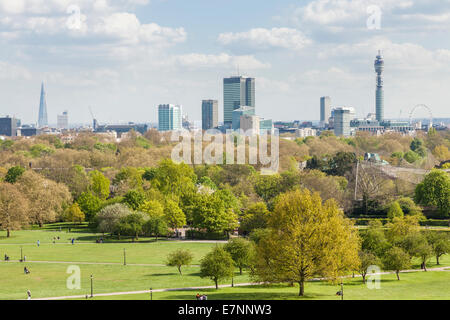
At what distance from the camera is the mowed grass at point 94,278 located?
156 ft

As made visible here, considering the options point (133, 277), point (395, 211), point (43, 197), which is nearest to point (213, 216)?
point (395, 211)

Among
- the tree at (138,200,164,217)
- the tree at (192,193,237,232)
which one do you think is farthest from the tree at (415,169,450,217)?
the tree at (138,200,164,217)

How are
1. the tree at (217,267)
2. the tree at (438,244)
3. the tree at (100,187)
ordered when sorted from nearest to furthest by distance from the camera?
the tree at (217,267) < the tree at (438,244) < the tree at (100,187)

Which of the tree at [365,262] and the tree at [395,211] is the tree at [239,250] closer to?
the tree at [365,262]

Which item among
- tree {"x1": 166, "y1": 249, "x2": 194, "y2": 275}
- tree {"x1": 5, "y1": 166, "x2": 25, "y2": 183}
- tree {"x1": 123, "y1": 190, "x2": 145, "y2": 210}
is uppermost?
tree {"x1": 5, "y1": 166, "x2": 25, "y2": 183}

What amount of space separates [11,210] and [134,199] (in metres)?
15.6

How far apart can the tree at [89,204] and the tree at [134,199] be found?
5.66 meters

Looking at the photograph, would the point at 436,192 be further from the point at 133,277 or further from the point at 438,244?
the point at 133,277

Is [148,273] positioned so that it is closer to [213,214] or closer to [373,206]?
[213,214]

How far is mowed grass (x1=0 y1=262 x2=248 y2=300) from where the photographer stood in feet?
156

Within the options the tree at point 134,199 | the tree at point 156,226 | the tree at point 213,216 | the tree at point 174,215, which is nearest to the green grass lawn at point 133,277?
the tree at point 156,226

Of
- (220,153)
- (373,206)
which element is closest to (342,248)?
(373,206)

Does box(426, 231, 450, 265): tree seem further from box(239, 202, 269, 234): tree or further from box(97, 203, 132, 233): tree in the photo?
box(97, 203, 132, 233): tree

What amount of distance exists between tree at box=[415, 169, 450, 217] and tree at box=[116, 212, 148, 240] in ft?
117
